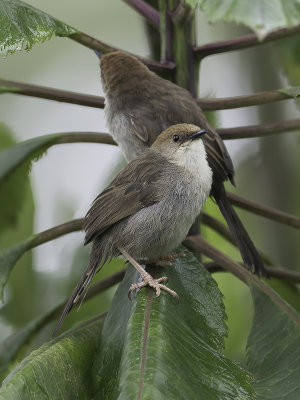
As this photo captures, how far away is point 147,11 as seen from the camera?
10.2ft

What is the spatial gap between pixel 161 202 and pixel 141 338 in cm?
88

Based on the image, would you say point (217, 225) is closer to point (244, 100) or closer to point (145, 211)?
point (145, 211)

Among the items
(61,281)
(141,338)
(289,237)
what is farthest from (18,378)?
(289,237)

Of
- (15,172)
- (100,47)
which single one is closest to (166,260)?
(15,172)

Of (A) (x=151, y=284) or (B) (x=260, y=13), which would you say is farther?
(A) (x=151, y=284)

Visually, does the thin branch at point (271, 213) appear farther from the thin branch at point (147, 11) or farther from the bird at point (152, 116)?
the thin branch at point (147, 11)

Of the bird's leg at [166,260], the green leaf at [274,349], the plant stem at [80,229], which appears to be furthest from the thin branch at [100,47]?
the green leaf at [274,349]

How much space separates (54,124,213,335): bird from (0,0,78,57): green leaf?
2.21 feet

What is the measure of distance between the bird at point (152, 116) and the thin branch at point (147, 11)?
17 centimetres

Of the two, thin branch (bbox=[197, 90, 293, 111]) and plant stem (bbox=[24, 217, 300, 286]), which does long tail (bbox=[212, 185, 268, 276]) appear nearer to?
plant stem (bbox=[24, 217, 300, 286])

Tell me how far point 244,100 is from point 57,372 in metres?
1.20

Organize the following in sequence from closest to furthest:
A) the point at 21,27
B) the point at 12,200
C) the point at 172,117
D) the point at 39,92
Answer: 1. the point at 21,27
2. the point at 39,92
3. the point at 12,200
4. the point at 172,117

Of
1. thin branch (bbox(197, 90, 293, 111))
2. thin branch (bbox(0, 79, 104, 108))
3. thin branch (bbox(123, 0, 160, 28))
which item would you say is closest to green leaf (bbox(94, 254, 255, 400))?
thin branch (bbox(197, 90, 293, 111))

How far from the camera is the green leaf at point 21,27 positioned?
2262mm
